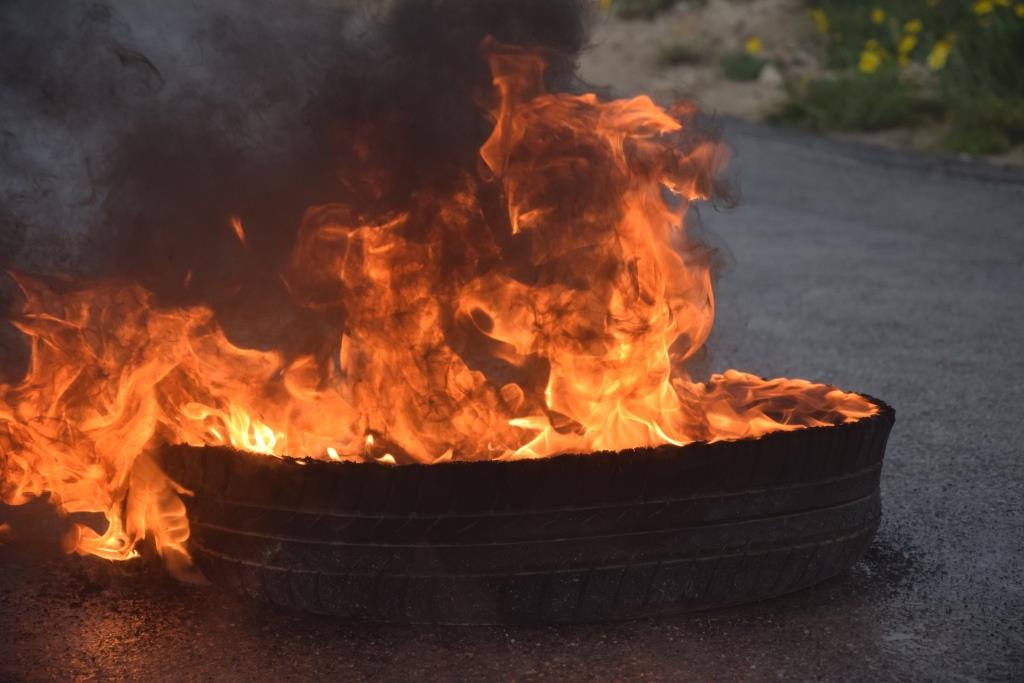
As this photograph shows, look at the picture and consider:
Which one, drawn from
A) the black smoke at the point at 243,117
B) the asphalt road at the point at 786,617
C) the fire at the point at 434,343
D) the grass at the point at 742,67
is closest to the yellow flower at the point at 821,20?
the grass at the point at 742,67

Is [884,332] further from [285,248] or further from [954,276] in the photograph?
[285,248]

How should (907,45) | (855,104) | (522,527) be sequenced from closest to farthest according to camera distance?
(522,527)
(855,104)
(907,45)

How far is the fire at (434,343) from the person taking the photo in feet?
12.7

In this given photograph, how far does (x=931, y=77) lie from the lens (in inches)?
643

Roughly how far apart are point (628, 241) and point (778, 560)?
969 mm

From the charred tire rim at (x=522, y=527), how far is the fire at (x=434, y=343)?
0.27 m

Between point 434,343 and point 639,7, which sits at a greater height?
point 434,343

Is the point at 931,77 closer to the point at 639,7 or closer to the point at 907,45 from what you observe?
the point at 907,45

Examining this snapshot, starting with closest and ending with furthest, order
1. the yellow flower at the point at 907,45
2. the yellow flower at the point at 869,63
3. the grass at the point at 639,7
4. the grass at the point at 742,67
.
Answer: the yellow flower at the point at 869,63 < the yellow flower at the point at 907,45 < the grass at the point at 742,67 < the grass at the point at 639,7

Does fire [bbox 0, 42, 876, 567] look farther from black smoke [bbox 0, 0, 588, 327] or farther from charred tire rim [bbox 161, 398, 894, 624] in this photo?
charred tire rim [bbox 161, 398, 894, 624]

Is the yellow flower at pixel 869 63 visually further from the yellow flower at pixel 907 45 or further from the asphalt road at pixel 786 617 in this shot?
the asphalt road at pixel 786 617

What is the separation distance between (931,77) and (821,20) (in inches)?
133

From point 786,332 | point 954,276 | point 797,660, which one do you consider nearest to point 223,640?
point 797,660

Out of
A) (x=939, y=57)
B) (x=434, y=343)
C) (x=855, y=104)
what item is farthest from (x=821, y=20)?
(x=434, y=343)
